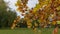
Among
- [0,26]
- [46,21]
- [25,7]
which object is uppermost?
[25,7]

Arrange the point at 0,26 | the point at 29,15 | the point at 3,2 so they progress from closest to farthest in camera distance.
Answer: the point at 29,15
the point at 0,26
the point at 3,2

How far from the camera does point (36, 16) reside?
6.17 feet

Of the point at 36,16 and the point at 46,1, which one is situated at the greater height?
the point at 46,1

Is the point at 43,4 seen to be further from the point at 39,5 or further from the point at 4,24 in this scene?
the point at 4,24

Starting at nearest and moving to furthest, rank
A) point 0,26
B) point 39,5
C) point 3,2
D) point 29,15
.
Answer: point 39,5
point 29,15
point 0,26
point 3,2

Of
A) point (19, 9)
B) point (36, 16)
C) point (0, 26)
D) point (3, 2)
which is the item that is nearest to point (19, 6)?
point (19, 9)

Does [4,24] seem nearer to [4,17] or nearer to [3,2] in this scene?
[4,17]

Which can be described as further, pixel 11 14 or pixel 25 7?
pixel 11 14

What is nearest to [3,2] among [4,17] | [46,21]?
[4,17]

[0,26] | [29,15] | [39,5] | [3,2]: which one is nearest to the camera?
[39,5]

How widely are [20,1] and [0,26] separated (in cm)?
2854

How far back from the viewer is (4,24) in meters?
30.4

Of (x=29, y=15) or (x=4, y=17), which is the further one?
(x=4, y=17)

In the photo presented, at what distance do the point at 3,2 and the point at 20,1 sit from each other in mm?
34627
